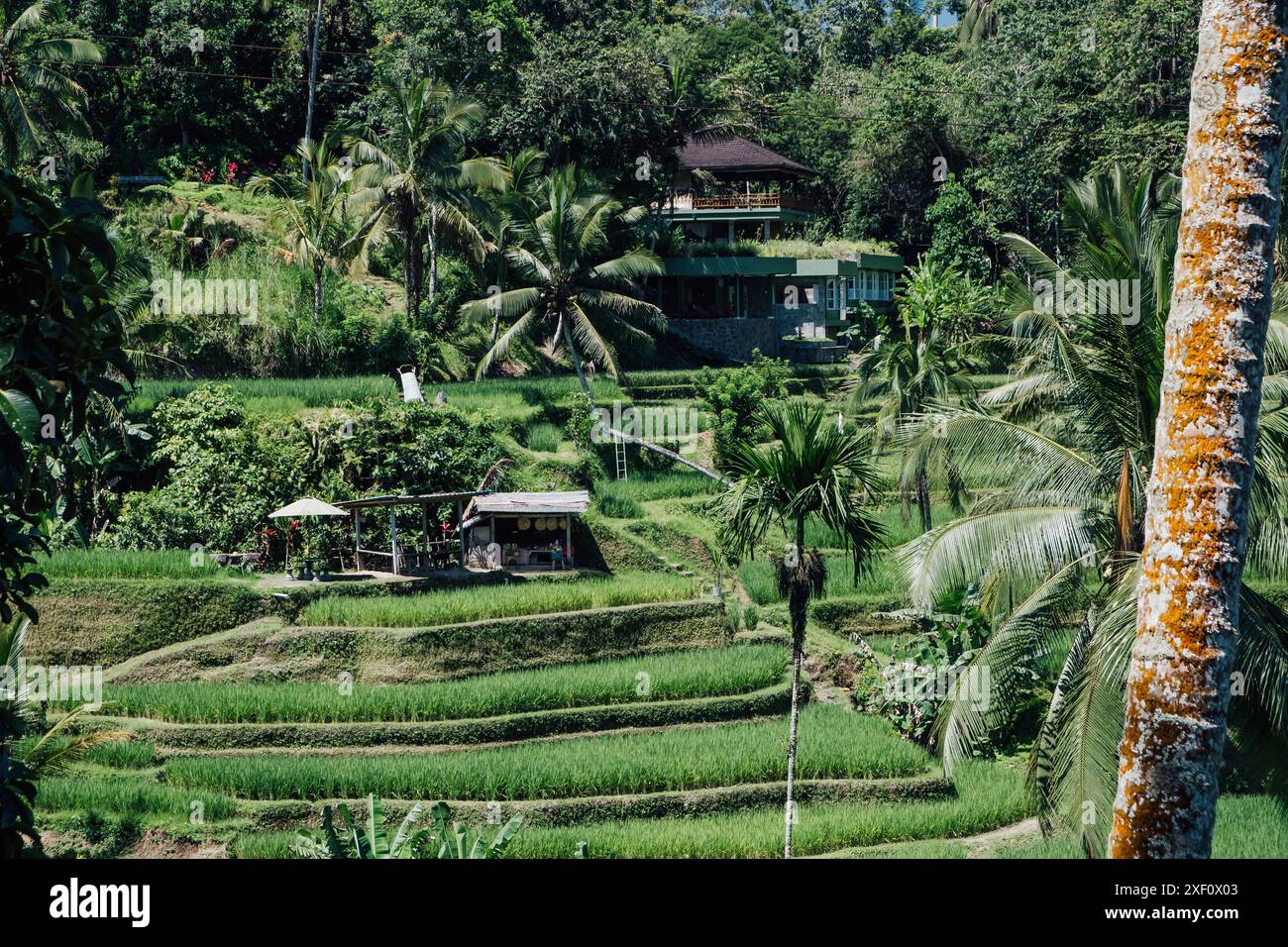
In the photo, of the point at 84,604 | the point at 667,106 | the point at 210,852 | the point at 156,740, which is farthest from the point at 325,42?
the point at 210,852

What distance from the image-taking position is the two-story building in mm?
38062

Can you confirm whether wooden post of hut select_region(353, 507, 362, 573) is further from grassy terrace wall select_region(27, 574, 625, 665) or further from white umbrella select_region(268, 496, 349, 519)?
grassy terrace wall select_region(27, 574, 625, 665)

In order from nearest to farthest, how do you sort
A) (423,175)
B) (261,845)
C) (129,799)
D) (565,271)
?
(261,845) → (129,799) → (423,175) → (565,271)

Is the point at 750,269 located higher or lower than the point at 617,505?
higher

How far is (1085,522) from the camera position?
1284cm

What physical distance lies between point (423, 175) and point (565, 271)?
357 cm

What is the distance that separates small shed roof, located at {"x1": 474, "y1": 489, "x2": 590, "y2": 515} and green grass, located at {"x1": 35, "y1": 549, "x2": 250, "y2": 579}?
411 centimetres

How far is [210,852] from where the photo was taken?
15.6 metres

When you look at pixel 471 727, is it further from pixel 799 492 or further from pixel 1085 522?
pixel 1085 522

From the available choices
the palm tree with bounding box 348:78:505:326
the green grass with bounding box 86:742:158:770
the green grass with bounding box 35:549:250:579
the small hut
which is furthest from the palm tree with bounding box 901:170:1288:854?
the palm tree with bounding box 348:78:505:326

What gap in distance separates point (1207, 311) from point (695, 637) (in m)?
16.8

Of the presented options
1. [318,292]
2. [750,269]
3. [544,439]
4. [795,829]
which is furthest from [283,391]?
[750,269]

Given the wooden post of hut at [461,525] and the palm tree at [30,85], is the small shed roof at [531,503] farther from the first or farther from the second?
the palm tree at [30,85]
